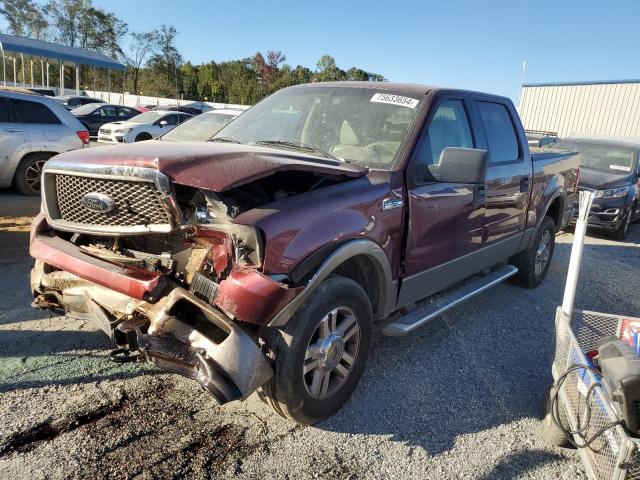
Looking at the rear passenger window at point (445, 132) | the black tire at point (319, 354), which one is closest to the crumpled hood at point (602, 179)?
the rear passenger window at point (445, 132)

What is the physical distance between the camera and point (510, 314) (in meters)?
5.07

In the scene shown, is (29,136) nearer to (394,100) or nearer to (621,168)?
(394,100)

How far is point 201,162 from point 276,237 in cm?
54

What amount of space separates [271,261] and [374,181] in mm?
1086

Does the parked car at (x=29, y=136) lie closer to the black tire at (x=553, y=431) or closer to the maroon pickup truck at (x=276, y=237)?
the maroon pickup truck at (x=276, y=237)

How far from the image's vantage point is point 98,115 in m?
19.9

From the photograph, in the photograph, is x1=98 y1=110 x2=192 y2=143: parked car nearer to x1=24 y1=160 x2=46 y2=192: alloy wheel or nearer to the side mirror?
x1=24 y1=160 x2=46 y2=192: alloy wheel

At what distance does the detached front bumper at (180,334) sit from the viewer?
7.70 feet

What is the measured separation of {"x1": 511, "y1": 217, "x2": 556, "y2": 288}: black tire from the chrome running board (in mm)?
821

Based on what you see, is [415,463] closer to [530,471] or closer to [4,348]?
[530,471]

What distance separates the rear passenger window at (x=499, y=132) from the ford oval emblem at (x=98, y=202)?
3.24 metres

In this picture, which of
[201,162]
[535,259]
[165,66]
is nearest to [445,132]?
[201,162]

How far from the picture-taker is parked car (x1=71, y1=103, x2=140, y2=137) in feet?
64.0

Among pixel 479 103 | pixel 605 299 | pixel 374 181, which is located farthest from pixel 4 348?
pixel 605 299
